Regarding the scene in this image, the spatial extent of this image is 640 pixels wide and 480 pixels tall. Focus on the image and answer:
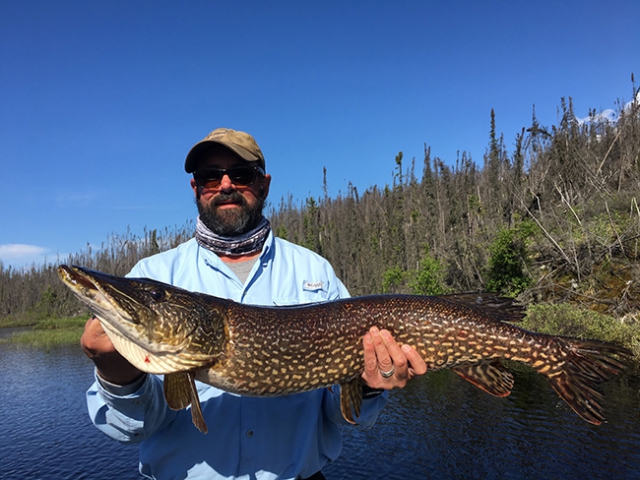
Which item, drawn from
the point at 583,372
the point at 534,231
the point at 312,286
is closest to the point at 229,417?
the point at 312,286

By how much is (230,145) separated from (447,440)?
1035 cm

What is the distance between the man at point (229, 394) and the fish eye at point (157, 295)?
34cm

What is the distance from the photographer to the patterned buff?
10.4ft

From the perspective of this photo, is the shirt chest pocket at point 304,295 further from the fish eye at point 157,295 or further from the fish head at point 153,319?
the fish eye at point 157,295

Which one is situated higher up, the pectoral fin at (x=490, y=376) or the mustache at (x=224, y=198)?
the mustache at (x=224, y=198)

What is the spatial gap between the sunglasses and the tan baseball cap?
3.6 inches

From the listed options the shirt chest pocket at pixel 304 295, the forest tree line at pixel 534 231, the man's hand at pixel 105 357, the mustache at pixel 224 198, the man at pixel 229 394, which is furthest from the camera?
the forest tree line at pixel 534 231

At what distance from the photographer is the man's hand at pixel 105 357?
2328 millimetres

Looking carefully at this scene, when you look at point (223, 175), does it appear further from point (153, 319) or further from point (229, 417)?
point (229, 417)

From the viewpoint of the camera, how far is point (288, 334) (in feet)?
9.13

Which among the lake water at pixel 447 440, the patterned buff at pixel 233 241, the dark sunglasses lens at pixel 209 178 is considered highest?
the dark sunglasses lens at pixel 209 178

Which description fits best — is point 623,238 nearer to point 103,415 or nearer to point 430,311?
point 430,311

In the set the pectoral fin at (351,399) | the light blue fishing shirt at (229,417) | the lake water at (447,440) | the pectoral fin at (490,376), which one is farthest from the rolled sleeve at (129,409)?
the lake water at (447,440)

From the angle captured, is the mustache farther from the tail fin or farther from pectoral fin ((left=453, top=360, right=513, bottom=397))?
the tail fin
